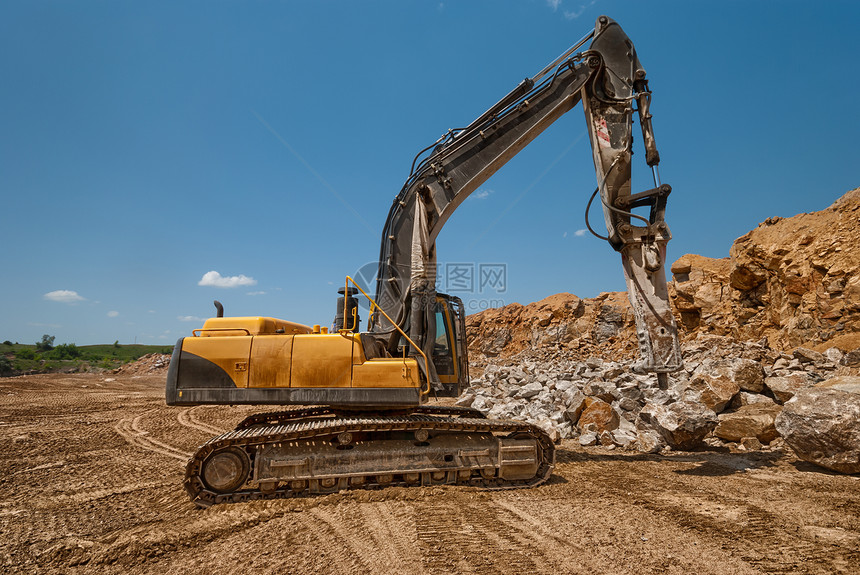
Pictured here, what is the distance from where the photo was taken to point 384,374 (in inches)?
198

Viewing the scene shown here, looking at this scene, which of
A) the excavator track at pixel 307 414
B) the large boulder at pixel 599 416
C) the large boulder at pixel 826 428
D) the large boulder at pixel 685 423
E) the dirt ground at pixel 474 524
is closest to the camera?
the dirt ground at pixel 474 524

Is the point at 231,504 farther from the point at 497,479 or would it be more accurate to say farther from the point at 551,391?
the point at 551,391

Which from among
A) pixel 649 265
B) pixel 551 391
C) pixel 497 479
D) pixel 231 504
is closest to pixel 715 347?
pixel 551 391

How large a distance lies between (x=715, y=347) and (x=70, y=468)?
46.4 ft

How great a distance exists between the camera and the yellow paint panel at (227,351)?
5.00 meters

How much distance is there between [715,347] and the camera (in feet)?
38.1

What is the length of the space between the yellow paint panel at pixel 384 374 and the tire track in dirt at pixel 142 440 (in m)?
4.11

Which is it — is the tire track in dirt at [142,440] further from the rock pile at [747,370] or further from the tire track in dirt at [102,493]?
the rock pile at [747,370]

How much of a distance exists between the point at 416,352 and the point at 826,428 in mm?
5051

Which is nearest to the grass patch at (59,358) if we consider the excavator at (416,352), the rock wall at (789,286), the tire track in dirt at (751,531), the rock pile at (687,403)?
the excavator at (416,352)

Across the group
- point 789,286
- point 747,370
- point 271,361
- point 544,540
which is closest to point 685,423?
point 747,370

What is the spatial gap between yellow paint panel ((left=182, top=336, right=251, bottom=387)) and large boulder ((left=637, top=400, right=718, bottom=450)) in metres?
6.39

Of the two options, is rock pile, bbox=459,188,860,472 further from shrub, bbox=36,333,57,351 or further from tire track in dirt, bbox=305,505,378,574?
shrub, bbox=36,333,57,351

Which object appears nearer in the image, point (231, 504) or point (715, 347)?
point (231, 504)
